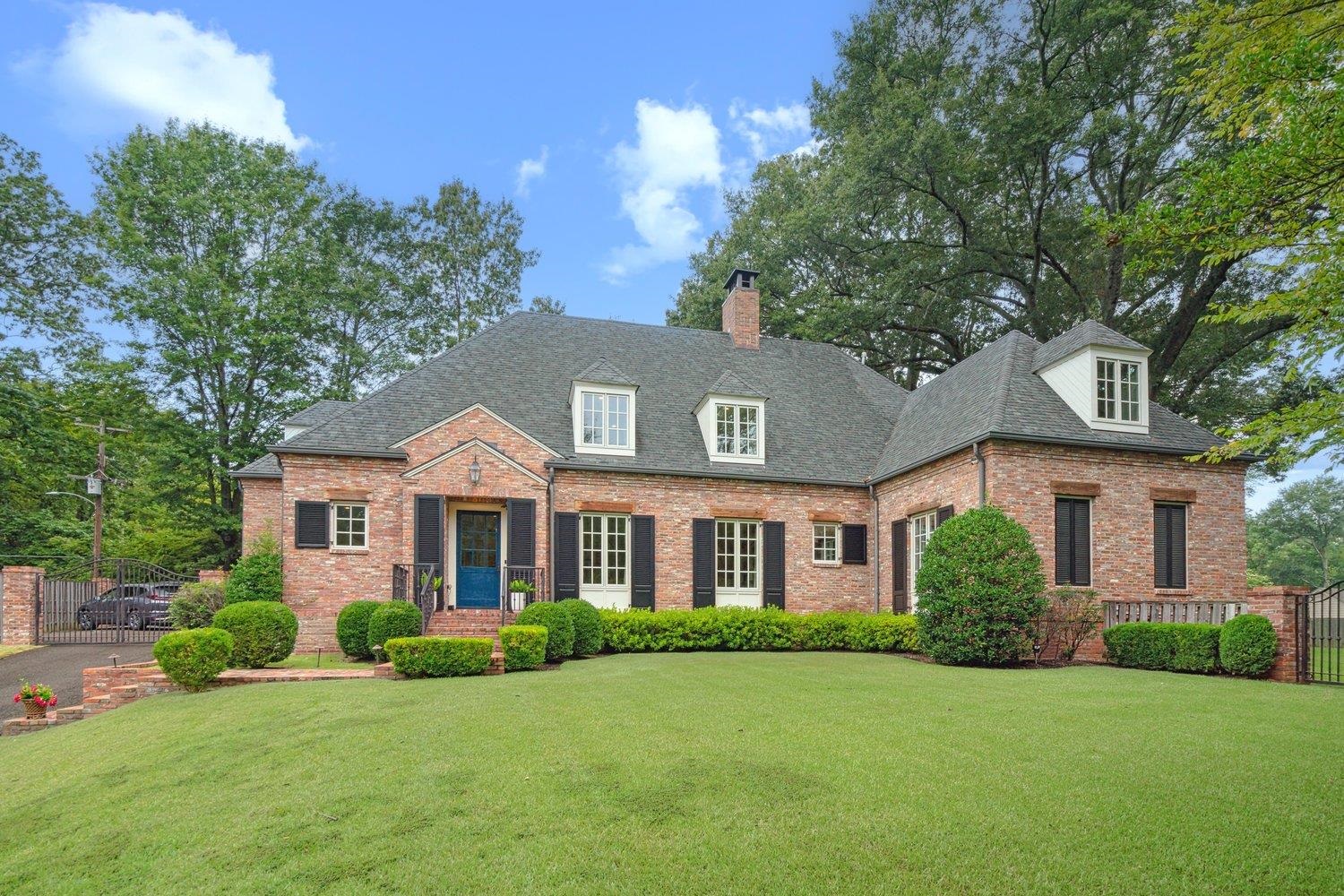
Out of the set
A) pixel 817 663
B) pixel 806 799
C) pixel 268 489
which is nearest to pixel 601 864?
pixel 806 799

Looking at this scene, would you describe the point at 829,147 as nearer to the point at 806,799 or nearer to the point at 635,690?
the point at 635,690

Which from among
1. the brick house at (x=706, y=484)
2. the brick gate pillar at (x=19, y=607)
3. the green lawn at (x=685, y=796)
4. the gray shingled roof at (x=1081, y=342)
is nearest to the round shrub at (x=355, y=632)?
the brick house at (x=706, y=484)

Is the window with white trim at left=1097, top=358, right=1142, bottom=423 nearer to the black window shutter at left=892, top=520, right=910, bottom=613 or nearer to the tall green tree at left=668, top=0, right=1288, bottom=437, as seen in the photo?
the black window shutter at left=892, top=520, right=910, bottom=613

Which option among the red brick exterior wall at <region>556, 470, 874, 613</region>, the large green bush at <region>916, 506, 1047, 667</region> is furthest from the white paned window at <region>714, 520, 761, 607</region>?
the large green bush at <region>916, 506, 1047, 667</region>

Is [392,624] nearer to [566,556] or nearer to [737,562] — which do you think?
[566,556]

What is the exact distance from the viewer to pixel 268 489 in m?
20.4

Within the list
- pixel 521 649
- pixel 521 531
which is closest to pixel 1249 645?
pixel 521 649

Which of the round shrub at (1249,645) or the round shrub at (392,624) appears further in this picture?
the round shrub at (392,624)

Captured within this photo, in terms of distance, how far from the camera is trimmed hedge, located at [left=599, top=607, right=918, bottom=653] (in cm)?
1546

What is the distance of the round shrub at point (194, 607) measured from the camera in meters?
17.7

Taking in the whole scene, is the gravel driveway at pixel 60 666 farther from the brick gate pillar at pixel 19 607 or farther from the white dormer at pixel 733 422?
the white dormer at pixel 733 422

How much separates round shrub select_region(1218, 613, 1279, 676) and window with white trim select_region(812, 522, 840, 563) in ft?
27.4

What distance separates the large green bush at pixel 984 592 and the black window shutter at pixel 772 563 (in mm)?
4928

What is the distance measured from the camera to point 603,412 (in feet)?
60.4
